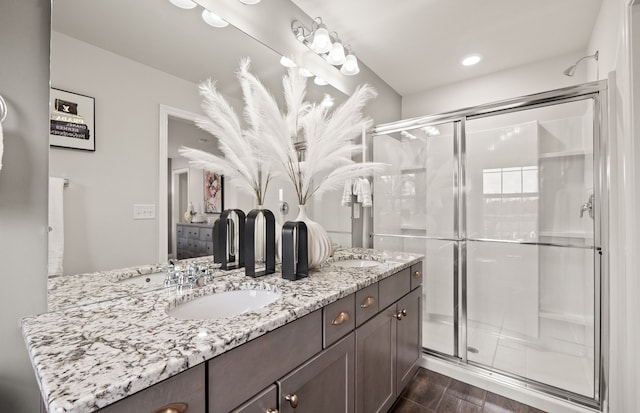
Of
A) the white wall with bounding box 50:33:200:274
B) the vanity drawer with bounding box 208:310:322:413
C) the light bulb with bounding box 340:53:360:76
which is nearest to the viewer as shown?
the vanity drawer with bounding box 208:310:322:413

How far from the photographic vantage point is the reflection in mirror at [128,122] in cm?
91

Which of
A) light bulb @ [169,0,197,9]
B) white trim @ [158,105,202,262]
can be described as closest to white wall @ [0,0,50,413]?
white trim @ [158,105,202,262]

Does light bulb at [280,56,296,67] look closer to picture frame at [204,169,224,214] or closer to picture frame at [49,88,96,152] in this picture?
picture frame at [204,169,224,214]

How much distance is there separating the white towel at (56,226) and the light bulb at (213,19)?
3.06ft

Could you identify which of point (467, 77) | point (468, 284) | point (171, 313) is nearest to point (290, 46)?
point (171, 313)

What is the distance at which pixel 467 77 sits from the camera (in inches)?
108

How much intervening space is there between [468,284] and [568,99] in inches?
58.8

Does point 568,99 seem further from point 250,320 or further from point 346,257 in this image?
point 250,320

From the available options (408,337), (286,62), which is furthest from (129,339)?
(286,62)

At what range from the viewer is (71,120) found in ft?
2.96

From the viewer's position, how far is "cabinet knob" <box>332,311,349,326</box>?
1.04 m

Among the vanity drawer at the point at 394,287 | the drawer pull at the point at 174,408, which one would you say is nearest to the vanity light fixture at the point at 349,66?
the vanity drawer at the point at 394,287

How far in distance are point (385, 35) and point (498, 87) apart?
52.4 inches

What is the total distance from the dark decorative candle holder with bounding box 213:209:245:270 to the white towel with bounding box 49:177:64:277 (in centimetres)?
54
